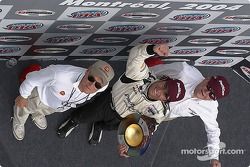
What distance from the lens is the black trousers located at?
378 cm

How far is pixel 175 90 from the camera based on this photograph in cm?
316

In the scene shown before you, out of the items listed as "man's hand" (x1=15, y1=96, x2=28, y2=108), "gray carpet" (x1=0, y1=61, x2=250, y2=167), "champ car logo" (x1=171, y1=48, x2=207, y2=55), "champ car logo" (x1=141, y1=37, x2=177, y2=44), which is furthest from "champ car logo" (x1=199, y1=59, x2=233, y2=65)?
"man's hand" (x1=15, y1=96, x2=28, y2=108)

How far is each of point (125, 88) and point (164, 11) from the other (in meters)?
0.53

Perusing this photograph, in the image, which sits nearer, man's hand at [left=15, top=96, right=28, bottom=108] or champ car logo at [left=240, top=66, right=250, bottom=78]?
man's hand at [left=15, top=96, right=28, bottom=108]

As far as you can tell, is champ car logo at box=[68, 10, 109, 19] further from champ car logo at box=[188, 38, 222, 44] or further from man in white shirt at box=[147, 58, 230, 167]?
champ car logo at box=[188, 38, 222, 44]

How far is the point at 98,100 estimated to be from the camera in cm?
379

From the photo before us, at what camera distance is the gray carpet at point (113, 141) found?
392 cm

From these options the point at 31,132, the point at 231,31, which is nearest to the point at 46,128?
the point at 31,132

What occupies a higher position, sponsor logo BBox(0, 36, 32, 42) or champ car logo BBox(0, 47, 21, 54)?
sponsor logo BBox(0, 36, 32, 42)

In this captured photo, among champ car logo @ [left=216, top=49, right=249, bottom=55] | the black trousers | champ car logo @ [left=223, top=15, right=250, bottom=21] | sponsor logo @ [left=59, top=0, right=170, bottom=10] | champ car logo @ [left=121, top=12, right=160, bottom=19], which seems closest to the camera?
sponsor logo @ [left=59, top=0, right=170, bottom=10]

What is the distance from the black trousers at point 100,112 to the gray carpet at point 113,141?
0.21m

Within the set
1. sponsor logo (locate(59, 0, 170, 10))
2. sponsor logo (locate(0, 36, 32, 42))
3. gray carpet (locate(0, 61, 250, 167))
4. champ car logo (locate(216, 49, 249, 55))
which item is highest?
sponsor logo (locate(59, 0, 170, 10))

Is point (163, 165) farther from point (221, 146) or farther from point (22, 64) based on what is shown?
point (22, 64)

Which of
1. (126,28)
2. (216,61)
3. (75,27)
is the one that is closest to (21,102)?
(75,27)
